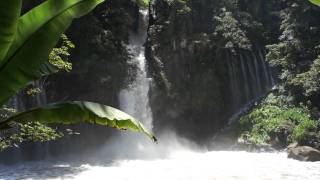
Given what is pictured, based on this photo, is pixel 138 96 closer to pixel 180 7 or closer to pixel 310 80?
pixel 180 7

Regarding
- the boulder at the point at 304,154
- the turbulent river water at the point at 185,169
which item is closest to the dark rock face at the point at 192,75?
the turbulent river water at the point at 185,169

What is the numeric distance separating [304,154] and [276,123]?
Answer: 14.7 feet

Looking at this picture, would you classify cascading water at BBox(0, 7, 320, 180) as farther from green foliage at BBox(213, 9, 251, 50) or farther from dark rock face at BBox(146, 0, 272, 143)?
green foliage at BBox(213, 9, 251, 50)

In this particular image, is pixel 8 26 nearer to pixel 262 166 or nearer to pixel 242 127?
pixel 262 166

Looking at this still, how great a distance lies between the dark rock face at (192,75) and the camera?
26.7 metres

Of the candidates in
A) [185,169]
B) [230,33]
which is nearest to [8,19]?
[185,169]

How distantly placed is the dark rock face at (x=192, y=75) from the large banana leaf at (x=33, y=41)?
22731mm

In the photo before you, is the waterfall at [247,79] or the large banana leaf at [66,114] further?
the waterfall at [247,79]

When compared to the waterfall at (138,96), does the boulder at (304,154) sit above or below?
below

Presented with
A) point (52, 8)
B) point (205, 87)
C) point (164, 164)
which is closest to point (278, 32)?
point (205, 87)

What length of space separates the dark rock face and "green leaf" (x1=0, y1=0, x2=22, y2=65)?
912 inches

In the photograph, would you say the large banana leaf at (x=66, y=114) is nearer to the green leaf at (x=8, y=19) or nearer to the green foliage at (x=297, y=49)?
the green leaf at (x=8, y=19)

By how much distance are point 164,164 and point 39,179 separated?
528cm

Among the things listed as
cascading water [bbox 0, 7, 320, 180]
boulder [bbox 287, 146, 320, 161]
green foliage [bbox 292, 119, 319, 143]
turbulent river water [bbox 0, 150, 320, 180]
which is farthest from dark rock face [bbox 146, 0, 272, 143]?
boulder [bbox 287, 146, 320, 161]
